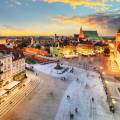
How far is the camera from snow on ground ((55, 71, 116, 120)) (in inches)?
1686

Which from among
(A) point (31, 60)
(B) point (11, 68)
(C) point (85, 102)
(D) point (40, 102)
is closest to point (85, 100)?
(C) point (85, 102)

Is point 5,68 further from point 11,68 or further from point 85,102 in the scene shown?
point 85,102

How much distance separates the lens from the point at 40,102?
4919 cm

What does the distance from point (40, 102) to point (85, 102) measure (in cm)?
1058

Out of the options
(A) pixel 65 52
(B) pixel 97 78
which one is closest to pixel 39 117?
(B) pixel 97 78

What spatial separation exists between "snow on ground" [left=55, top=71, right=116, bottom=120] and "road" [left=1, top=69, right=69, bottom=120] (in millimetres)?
1803

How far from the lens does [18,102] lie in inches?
1940

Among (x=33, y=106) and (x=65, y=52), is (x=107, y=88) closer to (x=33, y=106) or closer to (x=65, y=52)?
(x=33, y=106)

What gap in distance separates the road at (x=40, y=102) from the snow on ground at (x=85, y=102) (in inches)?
71.0

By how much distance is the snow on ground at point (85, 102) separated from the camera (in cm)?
4283

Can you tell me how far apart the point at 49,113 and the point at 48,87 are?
17.7 metres

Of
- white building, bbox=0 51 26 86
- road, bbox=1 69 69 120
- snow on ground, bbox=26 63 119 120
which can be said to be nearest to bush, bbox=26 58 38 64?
snow on ground, bbox=26 63 119 120

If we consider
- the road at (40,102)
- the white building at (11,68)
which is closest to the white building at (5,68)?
the white building at (11,68)

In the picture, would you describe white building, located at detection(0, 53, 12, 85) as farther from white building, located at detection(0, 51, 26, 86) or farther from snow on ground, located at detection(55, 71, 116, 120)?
snow on ground, located at detection(55, 71, 116, 120)
